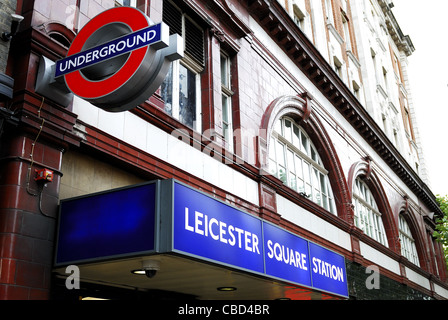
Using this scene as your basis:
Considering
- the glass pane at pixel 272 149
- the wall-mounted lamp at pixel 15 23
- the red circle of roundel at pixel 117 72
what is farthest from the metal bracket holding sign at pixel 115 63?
the glass pane at pixel 272 149

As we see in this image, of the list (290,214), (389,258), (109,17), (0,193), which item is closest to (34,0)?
(109,17)

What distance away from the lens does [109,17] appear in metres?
7.36

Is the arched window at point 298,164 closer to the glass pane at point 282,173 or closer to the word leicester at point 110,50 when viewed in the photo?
the glass pane at point 282,173

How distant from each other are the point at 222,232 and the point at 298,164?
958 cm

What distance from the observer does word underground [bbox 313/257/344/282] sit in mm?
10148

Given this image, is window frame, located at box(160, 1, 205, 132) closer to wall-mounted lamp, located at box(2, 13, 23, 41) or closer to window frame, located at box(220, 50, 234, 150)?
window frame, located at box(220, 50, 234, 150)

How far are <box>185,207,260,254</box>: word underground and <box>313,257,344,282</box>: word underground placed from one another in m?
2.43

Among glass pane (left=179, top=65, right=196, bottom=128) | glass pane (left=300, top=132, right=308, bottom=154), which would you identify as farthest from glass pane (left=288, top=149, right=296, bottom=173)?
glass pane (left=179, top=65, right=196, bottom=128)

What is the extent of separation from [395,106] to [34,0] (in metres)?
27.2

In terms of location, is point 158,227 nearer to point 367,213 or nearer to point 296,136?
point 296,136

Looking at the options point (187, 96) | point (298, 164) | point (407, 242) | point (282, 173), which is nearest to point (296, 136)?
point (298, 164)

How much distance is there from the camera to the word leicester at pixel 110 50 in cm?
Answer: 669

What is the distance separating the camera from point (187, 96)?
1167cm

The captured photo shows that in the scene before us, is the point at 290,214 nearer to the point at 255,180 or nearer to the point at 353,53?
the point at 255,180
